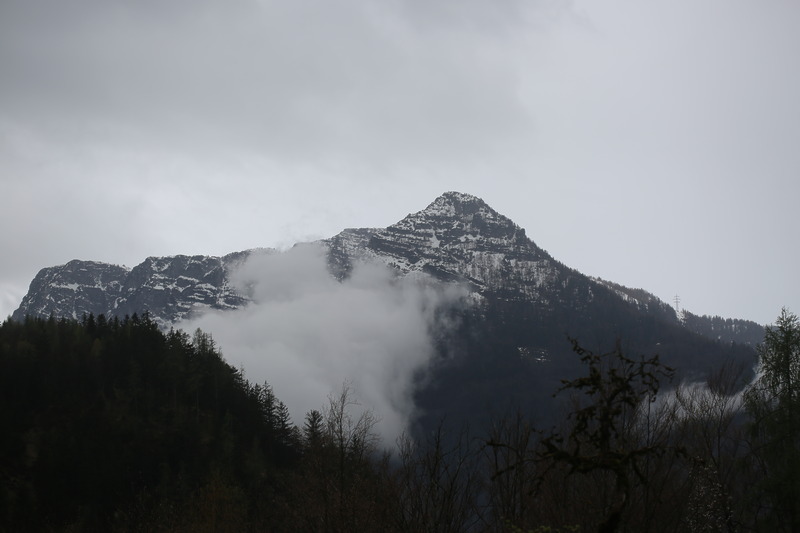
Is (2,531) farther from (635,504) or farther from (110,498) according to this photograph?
(635,504)

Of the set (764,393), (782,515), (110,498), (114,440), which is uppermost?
(764,393)

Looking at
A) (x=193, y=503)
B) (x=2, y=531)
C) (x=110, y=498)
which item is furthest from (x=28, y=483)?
(x=193, y=503)

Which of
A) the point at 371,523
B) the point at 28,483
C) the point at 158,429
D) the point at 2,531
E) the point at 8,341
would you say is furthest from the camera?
the point at 8,341

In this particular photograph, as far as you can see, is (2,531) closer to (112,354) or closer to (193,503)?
(193,503)

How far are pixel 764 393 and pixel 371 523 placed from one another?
71.4 feet

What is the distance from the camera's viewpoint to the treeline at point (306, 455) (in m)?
32.0

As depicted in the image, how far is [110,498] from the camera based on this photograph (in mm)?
91625

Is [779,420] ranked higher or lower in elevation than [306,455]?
higher

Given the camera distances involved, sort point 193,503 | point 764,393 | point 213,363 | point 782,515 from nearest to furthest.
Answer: point 782,515 < point 764,393 < point 193,503 < point 213,363

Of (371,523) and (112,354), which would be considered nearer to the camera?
(371,523)

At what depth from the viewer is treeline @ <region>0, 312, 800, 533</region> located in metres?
32.0

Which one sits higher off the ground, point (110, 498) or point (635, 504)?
point (635, 504)

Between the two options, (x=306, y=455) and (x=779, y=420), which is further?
(x=306, y=455)

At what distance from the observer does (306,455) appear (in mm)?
69438
